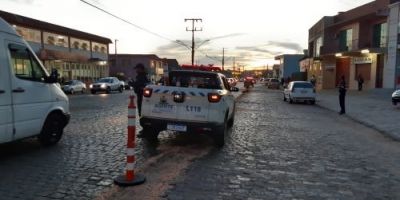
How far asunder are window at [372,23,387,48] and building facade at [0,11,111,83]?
103 ft

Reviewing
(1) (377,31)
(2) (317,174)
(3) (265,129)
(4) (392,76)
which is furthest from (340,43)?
(2) (317,174)

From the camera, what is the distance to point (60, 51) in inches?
A: 1916

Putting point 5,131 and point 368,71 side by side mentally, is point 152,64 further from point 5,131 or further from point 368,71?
point 5,131

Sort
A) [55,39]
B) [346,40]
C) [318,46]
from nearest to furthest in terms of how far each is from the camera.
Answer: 1. [346,40]
2. [55,39]
3. [318,46]

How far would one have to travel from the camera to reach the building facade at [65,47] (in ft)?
140

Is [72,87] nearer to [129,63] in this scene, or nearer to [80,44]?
[80,44]

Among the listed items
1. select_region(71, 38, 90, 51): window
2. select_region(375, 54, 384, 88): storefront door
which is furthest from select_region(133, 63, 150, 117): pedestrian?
select_region(71, 38, 90, 51): window

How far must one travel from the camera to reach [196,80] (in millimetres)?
10070

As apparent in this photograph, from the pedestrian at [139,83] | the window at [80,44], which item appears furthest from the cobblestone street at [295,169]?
the window at [80,44]

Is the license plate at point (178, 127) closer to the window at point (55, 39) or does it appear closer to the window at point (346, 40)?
the window at point (346, 40)

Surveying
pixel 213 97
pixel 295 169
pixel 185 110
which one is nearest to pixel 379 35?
pixel 213 97

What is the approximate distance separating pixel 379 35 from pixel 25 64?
132 ft

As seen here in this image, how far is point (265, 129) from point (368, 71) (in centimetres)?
3371

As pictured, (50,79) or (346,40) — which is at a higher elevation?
(346,40)
